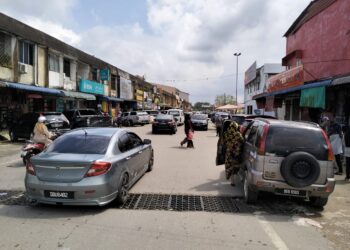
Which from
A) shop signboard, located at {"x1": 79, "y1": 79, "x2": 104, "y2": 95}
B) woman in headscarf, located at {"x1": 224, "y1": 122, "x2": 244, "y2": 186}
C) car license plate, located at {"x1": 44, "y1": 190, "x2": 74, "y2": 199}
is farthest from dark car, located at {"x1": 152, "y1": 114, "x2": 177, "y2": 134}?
car license plate, located at {"x1": 44, "y1": 190, "x2": 74, "y2": 199}

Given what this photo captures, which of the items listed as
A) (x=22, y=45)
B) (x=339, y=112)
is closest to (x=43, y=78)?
(x=22, y=45)

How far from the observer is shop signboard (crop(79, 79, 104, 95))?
105 feet

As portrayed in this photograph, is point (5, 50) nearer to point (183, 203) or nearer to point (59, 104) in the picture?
point (59, 104)

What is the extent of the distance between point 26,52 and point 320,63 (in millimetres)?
18313

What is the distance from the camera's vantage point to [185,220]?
588 centimetres

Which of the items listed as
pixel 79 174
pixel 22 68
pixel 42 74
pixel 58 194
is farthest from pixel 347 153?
pixel 42 74

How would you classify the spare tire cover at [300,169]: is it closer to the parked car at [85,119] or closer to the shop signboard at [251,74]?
the parked car at [85,119]

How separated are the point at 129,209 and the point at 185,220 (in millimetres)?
1176

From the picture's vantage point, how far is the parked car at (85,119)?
1994 cm

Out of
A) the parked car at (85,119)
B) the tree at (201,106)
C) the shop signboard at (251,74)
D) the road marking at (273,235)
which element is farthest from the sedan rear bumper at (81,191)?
the tree at (201,106)

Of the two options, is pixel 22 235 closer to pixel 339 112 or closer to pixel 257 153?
pixel 257 153

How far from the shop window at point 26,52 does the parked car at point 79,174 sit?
58.3 feet

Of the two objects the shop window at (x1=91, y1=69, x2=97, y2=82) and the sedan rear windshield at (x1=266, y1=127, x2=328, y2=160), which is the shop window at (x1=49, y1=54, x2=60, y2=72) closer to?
the shop window at (x1=91, y1=69, x2=97, y2=82)

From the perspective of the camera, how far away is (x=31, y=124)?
17.5m
